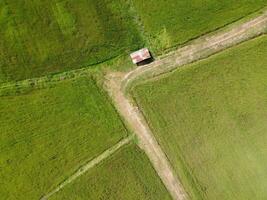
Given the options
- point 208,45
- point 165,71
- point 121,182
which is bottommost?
point 121,182

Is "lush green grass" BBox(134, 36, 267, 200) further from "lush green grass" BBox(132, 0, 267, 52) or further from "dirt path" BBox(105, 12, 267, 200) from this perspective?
"lush green grass" BBox(132, 0, 267, 52)

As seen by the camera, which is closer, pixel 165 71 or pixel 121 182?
pixel 121 182

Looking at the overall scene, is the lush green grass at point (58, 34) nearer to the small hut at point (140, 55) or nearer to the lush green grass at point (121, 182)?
the small hut at point (140, 55)

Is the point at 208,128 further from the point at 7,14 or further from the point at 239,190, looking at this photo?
the point at 7,14

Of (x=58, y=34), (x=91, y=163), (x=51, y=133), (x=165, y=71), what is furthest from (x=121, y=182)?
(x=58, y=34)

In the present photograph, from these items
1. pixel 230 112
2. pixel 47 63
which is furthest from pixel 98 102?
pixel 230 112

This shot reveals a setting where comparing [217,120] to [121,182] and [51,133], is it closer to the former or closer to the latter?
[121,182]

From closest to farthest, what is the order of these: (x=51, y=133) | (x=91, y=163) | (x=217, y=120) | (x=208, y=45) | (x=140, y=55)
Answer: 1. (x=51, y=133)
2. (x=91, y=163)
3. (x=140, y=55)
4. (x=217, y=120)
5. (x=208, y=45)

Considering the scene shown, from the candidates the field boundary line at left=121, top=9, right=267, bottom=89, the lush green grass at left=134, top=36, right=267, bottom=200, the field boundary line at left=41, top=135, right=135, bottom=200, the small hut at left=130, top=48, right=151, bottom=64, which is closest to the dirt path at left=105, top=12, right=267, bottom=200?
the field boundary line at left=121, top=9, right=267, bottom=89

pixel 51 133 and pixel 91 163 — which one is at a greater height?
pixel 51 133
